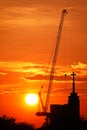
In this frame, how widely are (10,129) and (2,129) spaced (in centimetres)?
956

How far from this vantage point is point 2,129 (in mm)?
190750

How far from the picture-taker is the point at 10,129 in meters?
200
